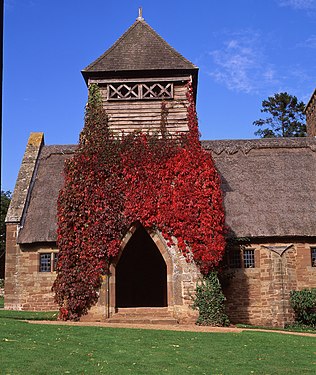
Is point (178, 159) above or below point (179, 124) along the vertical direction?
below

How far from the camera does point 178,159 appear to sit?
1925cm

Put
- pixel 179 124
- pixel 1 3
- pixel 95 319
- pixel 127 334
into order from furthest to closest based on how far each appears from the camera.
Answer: pixel 179 124 < pixel 95 319 < pixel 127 334 < pixel 1 3

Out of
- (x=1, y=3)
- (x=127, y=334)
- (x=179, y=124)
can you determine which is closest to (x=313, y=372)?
(x=127, y=334)

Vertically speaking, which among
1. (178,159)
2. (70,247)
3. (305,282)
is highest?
(178,159)

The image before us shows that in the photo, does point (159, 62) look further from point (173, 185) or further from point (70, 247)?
point (70, 247)

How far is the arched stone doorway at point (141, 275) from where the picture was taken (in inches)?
976

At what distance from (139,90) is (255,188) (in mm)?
7845

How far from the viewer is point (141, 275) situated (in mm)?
24922

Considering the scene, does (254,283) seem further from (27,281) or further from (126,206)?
(27,281)

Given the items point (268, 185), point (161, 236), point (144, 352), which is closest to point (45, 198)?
point (161, 236)

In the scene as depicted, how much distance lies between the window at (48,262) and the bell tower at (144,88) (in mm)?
6870

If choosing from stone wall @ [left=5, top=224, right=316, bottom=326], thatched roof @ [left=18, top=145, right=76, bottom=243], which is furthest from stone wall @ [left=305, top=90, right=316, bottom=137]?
thatched roof @ [left=18, top=145, right=76, bottom=243]

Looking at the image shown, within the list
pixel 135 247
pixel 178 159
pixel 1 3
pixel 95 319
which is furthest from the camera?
pixel 135 247

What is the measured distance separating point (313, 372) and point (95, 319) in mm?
10021
